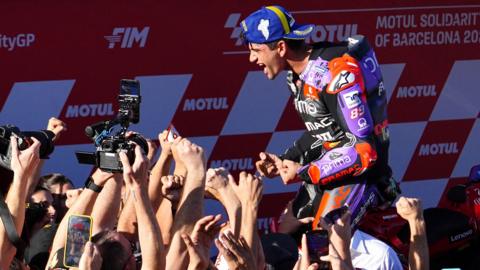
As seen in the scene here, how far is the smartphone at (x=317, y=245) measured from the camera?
4426mm

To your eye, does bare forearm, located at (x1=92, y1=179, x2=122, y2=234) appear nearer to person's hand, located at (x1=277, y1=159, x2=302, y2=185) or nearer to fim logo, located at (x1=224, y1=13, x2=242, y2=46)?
person's hand, located at (x1=277, y1=159, x2=302, y2=185)

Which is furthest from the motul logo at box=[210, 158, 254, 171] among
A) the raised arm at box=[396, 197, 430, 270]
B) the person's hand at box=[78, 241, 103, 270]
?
the person's hand at box=[78, 241, 103, 270]

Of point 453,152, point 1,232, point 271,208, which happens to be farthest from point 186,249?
point 453,152

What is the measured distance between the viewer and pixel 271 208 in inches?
284

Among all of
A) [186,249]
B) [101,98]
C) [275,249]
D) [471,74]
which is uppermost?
[471,74]

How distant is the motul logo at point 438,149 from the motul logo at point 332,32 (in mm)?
865

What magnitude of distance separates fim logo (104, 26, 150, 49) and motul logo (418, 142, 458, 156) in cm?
197

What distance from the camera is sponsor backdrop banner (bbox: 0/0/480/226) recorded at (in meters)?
6.51

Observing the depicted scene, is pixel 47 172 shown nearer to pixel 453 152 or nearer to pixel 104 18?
pixel 104 18

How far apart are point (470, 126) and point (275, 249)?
9.05 feet

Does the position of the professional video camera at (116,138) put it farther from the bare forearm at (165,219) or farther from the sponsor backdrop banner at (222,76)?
the sponsor backdrop banner at (222,76)

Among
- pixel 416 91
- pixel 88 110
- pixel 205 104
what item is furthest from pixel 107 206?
pixel 416 91

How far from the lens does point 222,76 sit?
7004mm

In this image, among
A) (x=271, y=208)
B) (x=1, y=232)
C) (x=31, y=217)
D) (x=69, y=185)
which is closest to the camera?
(x=1, y=232)
